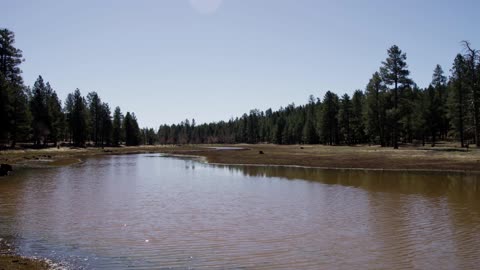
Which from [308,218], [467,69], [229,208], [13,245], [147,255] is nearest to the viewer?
[147,255]

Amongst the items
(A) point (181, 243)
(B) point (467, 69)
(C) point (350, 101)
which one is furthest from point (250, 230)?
(C) point (350, 101)

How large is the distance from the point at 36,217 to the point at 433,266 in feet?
55.4

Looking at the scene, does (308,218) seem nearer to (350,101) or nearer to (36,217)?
(36,217)

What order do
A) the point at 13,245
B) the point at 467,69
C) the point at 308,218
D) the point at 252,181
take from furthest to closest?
the point at 467,69
the point at 252,181
the point at 308,218
the point at 13,245

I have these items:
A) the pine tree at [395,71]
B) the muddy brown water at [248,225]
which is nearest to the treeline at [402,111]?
the pine tree at [395,71]

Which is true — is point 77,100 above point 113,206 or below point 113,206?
above

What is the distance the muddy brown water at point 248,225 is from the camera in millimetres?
13094

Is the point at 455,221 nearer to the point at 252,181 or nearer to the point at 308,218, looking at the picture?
the point at 308,218

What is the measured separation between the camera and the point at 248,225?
18.1 metres

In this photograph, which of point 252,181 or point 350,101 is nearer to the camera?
point 252,181

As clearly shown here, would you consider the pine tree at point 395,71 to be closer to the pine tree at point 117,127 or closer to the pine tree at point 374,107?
the pine tree at point 374,107

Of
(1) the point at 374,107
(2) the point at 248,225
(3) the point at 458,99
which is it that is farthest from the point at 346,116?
(2) the point at 248,225

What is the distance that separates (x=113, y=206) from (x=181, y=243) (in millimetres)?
9452

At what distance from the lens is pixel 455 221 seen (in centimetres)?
1831
